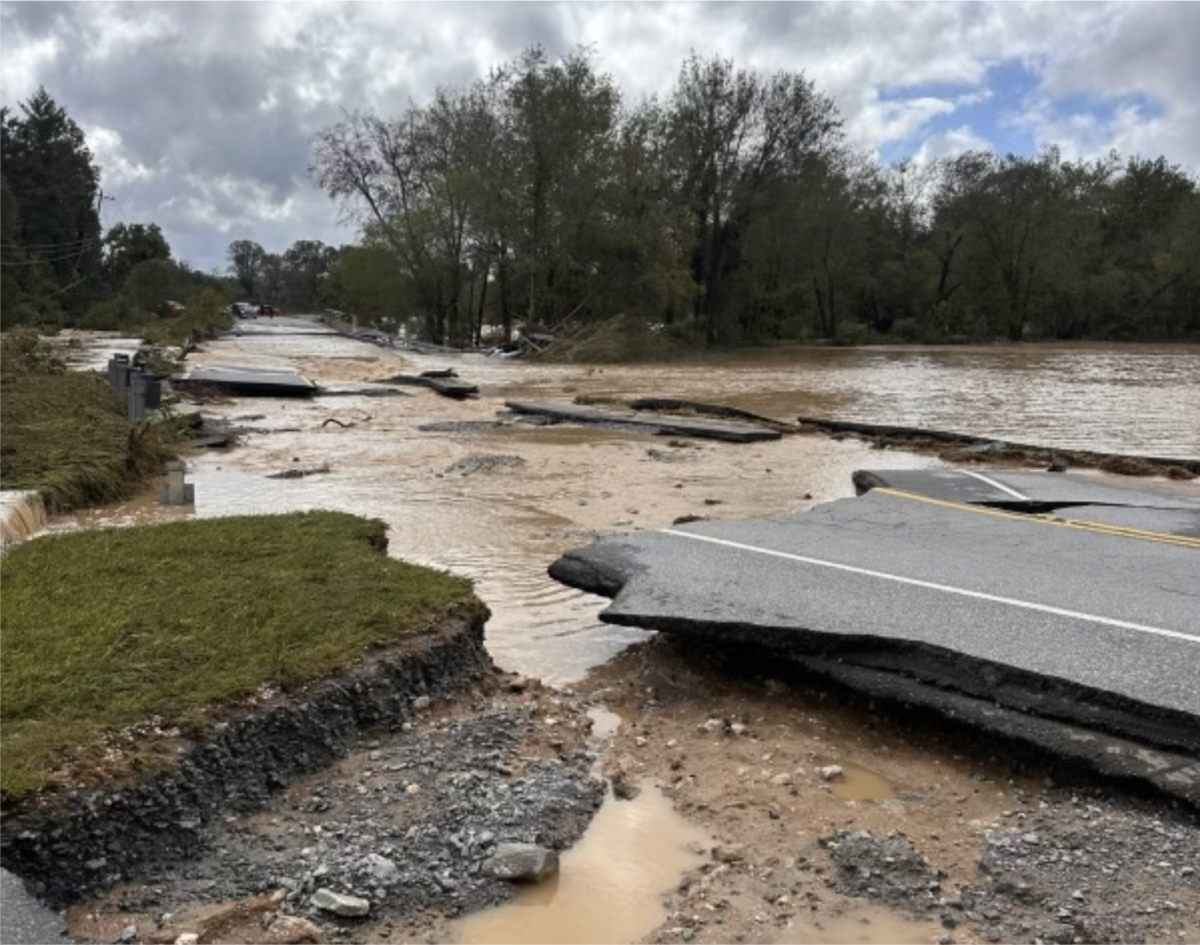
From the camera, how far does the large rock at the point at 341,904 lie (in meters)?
3.20

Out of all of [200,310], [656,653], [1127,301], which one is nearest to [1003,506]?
[656,653]

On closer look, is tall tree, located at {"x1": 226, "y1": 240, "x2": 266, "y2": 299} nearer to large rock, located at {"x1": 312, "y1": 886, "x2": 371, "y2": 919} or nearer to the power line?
the power line

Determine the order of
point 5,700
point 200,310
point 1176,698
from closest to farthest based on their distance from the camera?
point 5,700 < point 1176,698 < point 200,310

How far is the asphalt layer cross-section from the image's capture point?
4.53 metres

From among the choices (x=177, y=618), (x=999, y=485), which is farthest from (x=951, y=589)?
(x=999, y=485)

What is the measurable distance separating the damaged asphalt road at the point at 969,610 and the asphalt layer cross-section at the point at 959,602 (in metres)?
0.01

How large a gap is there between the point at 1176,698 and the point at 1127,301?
6325 centimetres

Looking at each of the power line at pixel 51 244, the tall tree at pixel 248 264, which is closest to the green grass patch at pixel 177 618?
the power line at pixel 51 244

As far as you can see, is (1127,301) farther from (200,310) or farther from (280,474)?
(280,474)

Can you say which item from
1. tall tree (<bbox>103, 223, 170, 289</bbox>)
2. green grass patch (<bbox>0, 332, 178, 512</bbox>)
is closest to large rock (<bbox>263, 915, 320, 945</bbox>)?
green grass patch (<bbox>0, 332, 178, 512</bbox>)

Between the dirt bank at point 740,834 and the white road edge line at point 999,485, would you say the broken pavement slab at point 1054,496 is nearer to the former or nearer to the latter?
the white road edge line at point 999,485

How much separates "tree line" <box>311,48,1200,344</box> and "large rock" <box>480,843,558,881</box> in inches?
1615

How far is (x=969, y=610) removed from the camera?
18.1ft

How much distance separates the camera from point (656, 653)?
5.91 m
